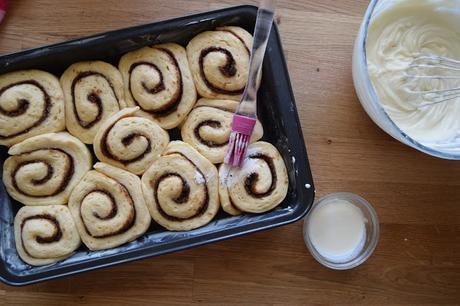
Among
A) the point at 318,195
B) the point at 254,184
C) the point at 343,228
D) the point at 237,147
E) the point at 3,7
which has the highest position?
the point at 3,7

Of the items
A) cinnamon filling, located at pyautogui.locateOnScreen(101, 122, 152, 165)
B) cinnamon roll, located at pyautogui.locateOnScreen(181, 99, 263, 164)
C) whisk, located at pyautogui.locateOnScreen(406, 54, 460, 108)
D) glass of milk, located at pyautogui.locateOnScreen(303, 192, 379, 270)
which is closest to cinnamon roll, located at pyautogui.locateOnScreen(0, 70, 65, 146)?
cinnamon filling, located at pyautogui.locateOnScreen(101, 122, 152, 165)

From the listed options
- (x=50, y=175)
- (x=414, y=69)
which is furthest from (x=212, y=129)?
(x=414, y=69)

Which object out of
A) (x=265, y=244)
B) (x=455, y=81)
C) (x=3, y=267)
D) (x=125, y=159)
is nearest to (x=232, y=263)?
(x=265, y=244)

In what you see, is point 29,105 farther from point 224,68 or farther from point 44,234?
point 224,68

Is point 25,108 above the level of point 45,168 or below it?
above

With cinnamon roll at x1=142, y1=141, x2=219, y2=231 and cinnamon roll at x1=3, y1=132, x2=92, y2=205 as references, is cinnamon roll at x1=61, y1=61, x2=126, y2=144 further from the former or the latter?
cinnamon roll at x1=142, y1=141, x2=219, y2=231

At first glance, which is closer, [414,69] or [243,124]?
[243,124]
